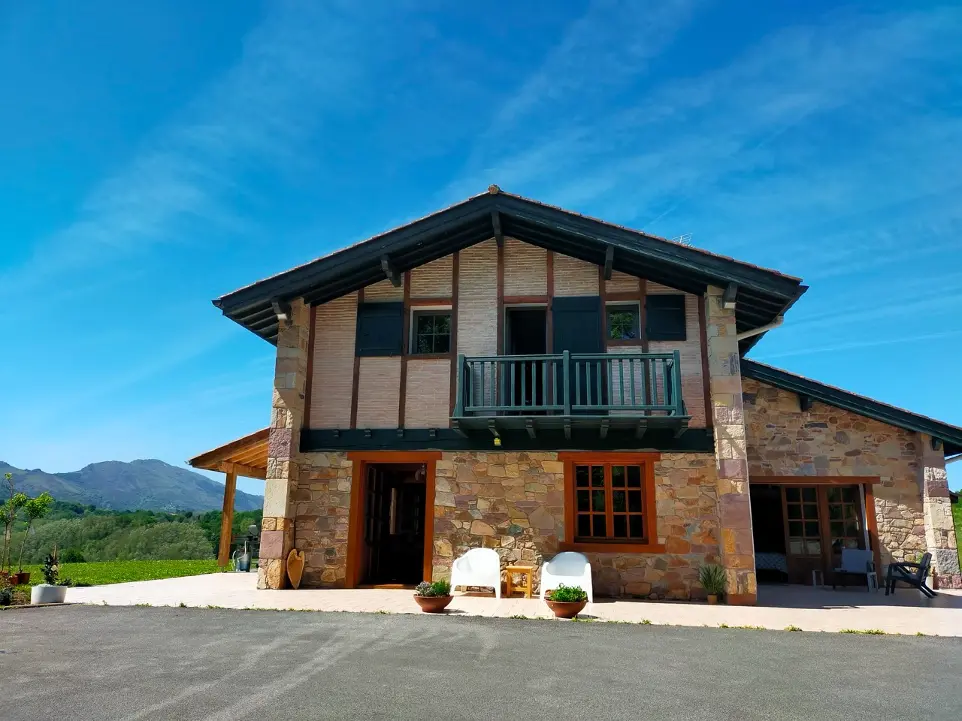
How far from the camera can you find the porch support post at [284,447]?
10336 mm

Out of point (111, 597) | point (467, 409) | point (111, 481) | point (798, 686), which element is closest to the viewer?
point (798, 686)

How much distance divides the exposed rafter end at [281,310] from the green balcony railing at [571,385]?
3.17 m

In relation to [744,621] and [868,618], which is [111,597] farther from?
[868,618]

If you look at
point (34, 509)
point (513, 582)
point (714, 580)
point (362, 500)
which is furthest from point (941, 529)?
point (34, 509)

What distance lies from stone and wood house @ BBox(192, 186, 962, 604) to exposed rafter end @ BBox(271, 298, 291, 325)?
0.04 metres

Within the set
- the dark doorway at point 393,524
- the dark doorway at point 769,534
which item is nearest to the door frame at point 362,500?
the dark doorway at point 393,524

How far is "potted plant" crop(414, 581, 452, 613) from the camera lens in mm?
8086

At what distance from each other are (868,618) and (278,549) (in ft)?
26.5

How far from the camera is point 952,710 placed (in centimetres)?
433

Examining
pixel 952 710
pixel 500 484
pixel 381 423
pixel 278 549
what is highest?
pixel 381 423

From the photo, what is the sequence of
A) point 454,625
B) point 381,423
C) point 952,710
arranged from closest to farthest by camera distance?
point 952,710
point 454,625
point 381,423

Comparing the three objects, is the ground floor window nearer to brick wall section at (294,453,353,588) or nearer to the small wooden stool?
the small wooden stool

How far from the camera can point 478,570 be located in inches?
386

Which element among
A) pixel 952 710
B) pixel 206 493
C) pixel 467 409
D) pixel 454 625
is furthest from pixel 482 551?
pixel 206 493
